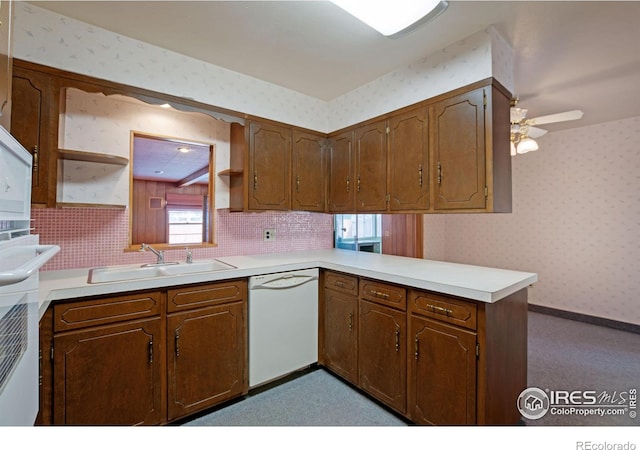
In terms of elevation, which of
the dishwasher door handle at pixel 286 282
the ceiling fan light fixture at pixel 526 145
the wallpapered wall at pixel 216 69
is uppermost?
the wallpapered wall at pixel 216 69

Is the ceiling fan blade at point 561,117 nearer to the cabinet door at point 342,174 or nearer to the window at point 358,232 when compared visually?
the cabinet door at point 342,174

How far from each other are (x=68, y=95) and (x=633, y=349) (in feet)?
16.9

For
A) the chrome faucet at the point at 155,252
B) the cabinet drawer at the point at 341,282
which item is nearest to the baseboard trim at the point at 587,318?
the cabinet drawer at the point at 341,282

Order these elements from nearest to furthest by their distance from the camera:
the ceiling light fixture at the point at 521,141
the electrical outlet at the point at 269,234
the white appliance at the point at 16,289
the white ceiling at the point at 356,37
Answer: the white appliance at the point at 16,289 → the white ceiling at the point at 356,37 → the ceiling light fixture at the point at 521,141 → the electrical outlet at the point at 269,234

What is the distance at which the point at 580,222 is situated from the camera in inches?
142

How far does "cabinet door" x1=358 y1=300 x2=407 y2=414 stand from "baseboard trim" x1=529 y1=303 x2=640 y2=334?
3248 mm

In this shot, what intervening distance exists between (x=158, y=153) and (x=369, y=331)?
2075mm

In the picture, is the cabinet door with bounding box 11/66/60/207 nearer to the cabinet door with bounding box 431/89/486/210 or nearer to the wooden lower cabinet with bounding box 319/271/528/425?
the wooden lower cabinet with bounding box 319/271/528/425

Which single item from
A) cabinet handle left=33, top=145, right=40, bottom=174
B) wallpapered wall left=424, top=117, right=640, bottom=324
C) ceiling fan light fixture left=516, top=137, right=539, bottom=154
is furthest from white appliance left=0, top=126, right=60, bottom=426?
wallpapered wall left=424, top=117, right=640, bottom=324

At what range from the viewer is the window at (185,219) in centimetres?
237

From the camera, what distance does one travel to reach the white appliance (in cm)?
62

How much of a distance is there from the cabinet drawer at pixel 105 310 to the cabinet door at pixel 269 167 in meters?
1.03

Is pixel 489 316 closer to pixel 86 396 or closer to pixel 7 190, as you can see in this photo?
pixel 7 190

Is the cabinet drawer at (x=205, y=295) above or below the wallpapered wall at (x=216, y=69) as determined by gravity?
below
